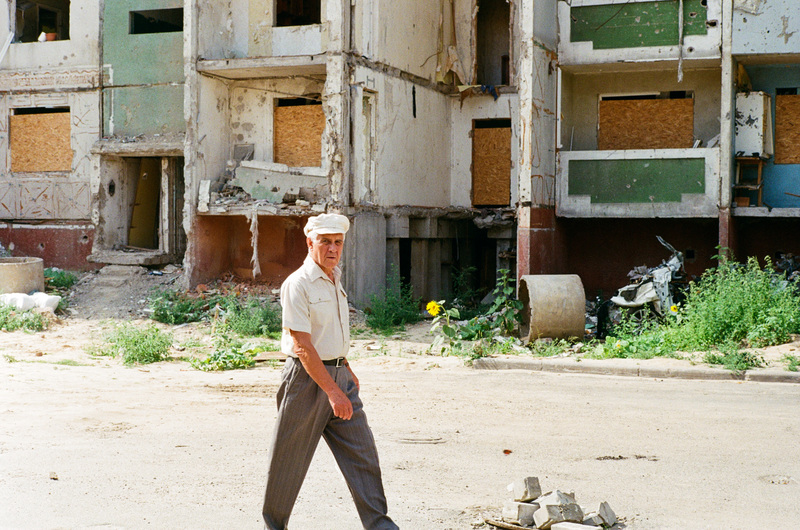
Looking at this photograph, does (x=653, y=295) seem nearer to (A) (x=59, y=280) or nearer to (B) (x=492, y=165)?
(B) (x=492, y=165)

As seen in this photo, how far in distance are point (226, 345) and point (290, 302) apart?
8528 mm

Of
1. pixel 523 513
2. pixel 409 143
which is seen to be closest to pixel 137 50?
pixel 409 143

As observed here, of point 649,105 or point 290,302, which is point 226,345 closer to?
point 290,302

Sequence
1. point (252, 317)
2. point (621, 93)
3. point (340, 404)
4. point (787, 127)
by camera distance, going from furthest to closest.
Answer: point (621, 93)
point (787, 127)
point (252, 317)
point (340, 404)

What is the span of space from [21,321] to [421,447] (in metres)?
10.5

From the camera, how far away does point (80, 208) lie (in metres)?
20.8

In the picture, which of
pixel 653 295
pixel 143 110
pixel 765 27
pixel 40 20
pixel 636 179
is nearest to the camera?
pixel 653 295

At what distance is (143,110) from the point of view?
20250 mm

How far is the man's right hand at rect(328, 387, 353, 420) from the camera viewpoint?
4801 mm

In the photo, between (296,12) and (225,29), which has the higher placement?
(296,12)

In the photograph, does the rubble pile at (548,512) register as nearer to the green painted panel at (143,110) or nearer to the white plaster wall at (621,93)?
the white plaster wall at (621,93)

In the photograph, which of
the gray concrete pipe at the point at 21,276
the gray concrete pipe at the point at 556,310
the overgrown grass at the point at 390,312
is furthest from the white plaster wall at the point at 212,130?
the gray concrete pipe at the point at 556,310

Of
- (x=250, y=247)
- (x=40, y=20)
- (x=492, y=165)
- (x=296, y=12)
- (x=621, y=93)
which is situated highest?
(x=40, y=20)

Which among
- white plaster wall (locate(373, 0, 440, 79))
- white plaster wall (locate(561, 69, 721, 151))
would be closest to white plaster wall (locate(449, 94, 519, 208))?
white plaster wall (locate(373, 0, 440, 79))
